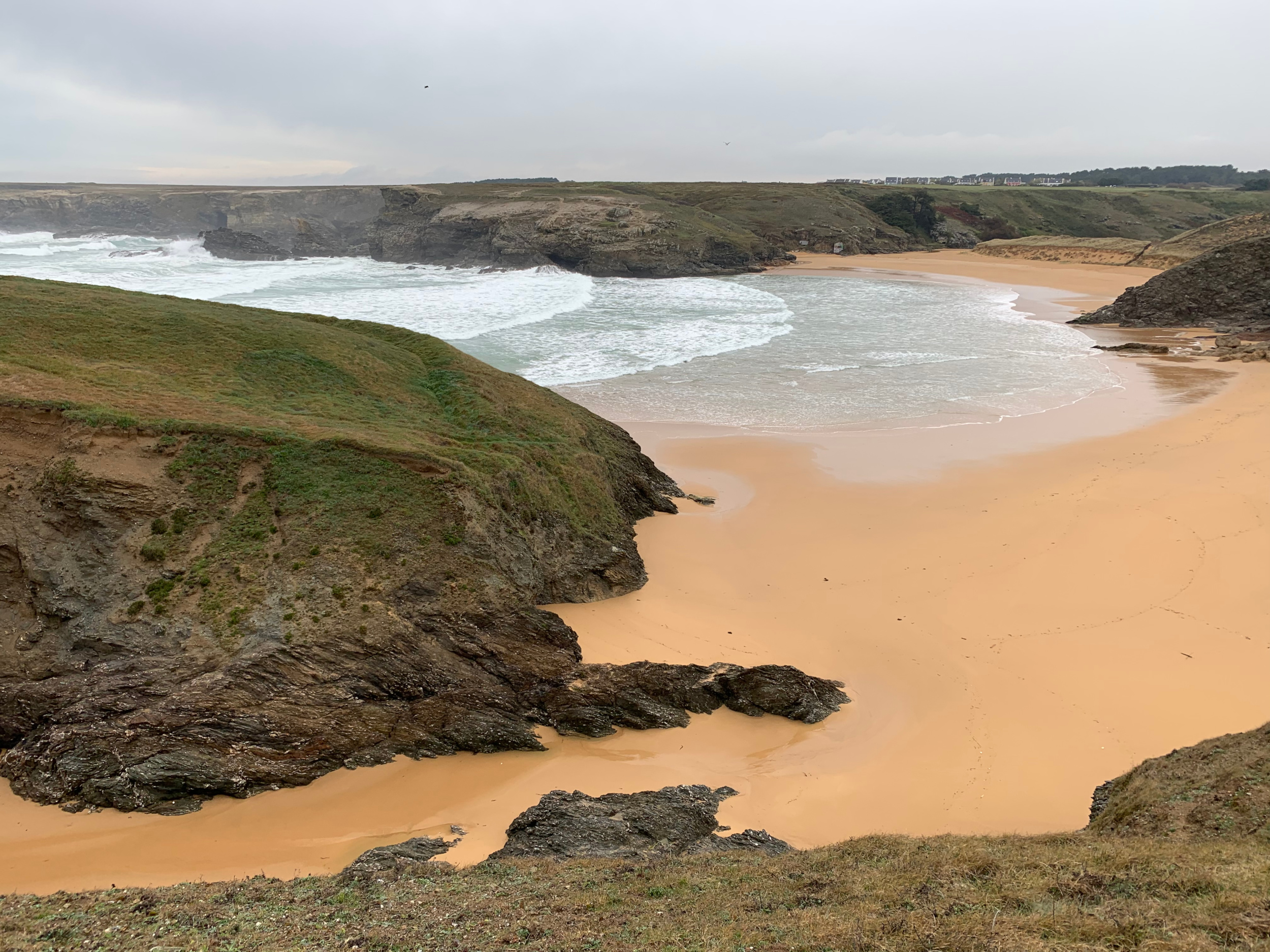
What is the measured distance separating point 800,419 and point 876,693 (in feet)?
44.0

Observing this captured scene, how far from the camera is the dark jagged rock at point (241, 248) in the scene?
77.4 m

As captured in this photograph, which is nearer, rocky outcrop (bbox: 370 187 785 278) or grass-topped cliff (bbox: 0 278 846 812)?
grass-topped cliff (bbox: 0 278 846 812)

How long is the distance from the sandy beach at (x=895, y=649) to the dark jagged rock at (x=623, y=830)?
36cm

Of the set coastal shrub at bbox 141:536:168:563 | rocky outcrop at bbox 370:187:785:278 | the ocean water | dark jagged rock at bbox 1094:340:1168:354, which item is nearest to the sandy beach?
coastal shrub at bbox 141:536:168:563

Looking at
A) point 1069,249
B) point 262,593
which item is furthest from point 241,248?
point 262,593

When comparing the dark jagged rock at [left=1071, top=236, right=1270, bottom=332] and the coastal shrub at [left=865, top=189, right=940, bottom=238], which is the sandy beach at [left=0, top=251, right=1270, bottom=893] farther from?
the coastal shrub at [left=865, top=189, right=940, bottom=238]

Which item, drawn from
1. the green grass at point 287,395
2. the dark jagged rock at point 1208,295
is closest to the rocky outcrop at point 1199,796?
the green grass at point 287,395

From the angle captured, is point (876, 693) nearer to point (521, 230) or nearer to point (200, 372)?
point (200, 372)

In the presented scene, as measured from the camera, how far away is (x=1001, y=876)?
220 inches

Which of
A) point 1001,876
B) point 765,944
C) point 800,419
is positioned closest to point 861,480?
point 800,419

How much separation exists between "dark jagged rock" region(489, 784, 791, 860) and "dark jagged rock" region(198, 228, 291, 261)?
8094 centimetres

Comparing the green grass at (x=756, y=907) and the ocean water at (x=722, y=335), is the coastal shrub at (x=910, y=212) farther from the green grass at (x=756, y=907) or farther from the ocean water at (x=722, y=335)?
the green grass at (x=756, y=907)

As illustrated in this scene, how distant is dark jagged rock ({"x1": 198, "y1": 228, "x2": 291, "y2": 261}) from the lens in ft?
254

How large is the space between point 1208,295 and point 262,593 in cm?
4702
